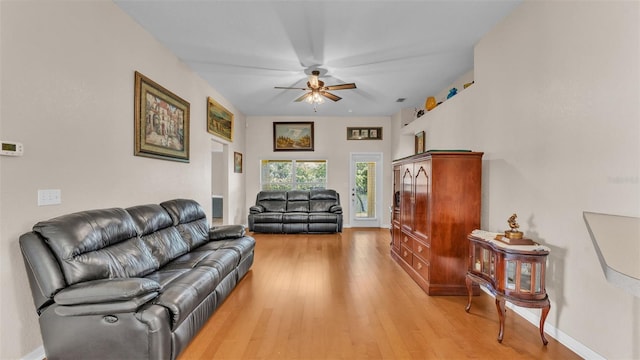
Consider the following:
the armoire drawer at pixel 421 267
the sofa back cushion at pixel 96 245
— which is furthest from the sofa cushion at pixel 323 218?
the sofa back cushion at pixel 96 245

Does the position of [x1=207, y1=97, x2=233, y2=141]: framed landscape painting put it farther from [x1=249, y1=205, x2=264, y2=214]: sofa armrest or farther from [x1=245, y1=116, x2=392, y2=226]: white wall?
[x1=249, y1=205, x2=264, y2=214]: sofa armrest

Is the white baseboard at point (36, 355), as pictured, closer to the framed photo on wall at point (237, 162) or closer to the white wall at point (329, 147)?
the framed photo on wall at point (237, 162)

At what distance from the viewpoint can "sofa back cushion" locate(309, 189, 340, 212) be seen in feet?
22.0

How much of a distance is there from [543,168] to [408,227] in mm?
1761

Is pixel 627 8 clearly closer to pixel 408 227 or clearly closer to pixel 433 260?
pixel 433 260

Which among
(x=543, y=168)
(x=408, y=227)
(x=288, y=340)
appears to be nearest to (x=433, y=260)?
(x=408, y=227)

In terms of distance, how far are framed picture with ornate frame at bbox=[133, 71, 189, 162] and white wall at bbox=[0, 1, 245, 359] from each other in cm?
9

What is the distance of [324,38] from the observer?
3158 mm

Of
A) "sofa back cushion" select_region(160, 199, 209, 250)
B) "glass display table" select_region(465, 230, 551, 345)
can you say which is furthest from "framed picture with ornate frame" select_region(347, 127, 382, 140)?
"glass display table" select_region(465, 230, 551, 345)

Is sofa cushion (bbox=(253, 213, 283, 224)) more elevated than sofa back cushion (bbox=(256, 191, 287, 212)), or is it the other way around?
sofa back cushion (bbox=(256, 191, 287, 212))

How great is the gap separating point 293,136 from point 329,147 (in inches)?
41.1

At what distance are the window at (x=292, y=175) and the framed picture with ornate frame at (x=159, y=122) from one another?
3.48 metres

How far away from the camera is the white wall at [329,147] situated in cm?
727

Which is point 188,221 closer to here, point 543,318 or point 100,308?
point 100,308
